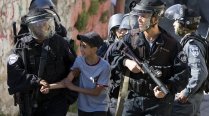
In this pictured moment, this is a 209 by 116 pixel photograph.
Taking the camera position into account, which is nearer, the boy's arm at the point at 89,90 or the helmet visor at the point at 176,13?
the boy's arm at the point at 89,90

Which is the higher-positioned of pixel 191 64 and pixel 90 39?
pixel 90 39

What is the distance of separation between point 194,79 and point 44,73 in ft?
4.99

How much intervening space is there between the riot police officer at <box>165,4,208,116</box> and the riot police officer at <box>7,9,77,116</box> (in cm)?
113

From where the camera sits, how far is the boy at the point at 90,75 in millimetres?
5254

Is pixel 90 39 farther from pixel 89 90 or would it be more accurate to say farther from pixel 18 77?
pixel 18 77

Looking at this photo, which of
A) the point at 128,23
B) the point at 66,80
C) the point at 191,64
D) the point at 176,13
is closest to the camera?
the point at 66,80

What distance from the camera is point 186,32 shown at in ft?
19.4

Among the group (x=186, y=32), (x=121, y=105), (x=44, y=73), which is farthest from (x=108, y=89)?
(x=186, y=32)

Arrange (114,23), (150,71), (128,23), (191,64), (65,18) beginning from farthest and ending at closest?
(65,18)
(114,23)
(128,23)
(191,64)
(150,71)

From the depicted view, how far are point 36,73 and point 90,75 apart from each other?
52 cm

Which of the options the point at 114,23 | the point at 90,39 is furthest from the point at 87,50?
the point at 114,23

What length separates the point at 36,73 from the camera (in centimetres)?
513

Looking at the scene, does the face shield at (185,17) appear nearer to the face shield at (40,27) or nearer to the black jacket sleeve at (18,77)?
the face shield at (40,27)

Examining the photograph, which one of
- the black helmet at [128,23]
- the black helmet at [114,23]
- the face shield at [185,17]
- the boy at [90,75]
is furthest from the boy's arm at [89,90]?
the black helmet at [114,23]
